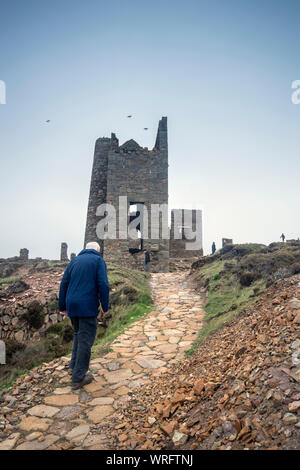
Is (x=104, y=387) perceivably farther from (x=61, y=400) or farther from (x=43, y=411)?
(x=43, y=411)

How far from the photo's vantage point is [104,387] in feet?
13.3

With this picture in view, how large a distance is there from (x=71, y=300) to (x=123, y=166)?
16.3 meters

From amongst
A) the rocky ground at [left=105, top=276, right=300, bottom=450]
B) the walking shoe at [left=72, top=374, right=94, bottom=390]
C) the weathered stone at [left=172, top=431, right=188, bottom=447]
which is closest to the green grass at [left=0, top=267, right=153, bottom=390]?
the walking shoe at [left=72, top=374, right=94, bottom=390]

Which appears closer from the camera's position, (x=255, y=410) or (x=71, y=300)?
(x=255, y=410)

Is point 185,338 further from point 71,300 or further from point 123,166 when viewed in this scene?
point 123,166

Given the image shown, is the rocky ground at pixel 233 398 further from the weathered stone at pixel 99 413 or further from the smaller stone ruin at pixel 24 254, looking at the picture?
the smaller stone ruin at pixel 24 254

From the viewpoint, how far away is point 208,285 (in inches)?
401

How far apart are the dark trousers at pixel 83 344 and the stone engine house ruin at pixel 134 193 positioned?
14257mm

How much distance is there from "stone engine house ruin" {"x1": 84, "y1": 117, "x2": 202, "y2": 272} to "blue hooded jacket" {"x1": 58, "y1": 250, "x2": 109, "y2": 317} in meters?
14.1

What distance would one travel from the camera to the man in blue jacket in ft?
13.5

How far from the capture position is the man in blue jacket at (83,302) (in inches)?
162

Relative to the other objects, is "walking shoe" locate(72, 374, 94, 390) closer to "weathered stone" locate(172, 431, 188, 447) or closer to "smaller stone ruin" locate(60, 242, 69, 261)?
"weathered stone" locate(172, 431, 188, 447)

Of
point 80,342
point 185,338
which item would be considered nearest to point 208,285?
point 185,338

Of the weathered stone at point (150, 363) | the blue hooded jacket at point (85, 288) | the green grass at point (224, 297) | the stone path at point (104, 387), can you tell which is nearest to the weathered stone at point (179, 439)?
the stone path at point (104, 387)
